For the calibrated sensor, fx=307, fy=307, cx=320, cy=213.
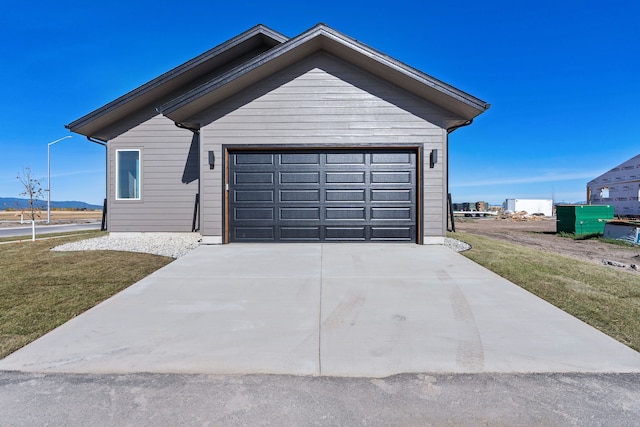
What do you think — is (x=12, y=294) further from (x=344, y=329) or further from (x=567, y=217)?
(x=567, y=217)

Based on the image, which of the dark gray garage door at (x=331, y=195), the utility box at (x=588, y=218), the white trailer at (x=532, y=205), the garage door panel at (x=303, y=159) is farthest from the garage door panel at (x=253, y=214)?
the white trailer at (x=532, y=205)

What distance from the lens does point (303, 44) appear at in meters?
6.96

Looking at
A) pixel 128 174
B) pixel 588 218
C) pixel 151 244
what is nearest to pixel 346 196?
pixel 151 244

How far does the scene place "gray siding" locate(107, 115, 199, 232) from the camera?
31.3ft

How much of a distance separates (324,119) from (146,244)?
18.8 ft

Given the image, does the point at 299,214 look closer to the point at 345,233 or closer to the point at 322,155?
the point at 345,233

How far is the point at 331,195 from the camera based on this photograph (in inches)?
303

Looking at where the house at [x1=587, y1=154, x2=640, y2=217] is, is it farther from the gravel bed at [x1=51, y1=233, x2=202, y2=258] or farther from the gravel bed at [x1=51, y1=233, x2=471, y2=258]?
the gravel bed at [x1=51, y1=233, x2=202, y2=258]

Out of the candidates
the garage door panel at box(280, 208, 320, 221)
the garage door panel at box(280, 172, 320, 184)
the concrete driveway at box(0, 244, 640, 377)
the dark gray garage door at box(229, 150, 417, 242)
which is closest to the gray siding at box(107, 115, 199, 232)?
the dark gray garage door at box(229, 150, 417, 242)

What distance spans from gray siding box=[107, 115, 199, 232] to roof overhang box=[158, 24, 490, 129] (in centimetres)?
239

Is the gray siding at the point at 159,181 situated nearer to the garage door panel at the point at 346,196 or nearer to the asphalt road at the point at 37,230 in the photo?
the garage door panel at the point at 346,196

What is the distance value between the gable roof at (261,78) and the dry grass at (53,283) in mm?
3478

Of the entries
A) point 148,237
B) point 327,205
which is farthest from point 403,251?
point 148,237

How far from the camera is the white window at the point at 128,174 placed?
378 inches
